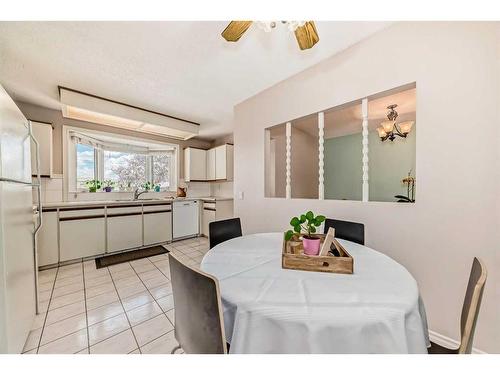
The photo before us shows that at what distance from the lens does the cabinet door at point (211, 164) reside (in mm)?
4535

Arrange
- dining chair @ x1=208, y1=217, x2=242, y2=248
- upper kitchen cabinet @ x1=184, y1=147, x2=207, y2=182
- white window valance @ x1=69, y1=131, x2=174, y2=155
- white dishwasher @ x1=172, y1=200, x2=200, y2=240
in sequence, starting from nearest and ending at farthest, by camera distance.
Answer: dining chair @ x1=208, y1=217, x2=242, y2=248
white window valance @ x1=69, y1=131, x2=174, y2=155
white dishwasher @ x1=172, y1=200, x2=200, y2=240
upper kitchen cabinet @ x1=184, y1=147, x2=207, y2=182

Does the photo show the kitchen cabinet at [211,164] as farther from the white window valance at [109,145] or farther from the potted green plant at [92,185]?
the potted green plant at [92,185]

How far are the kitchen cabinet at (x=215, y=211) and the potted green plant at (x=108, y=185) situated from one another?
176cm

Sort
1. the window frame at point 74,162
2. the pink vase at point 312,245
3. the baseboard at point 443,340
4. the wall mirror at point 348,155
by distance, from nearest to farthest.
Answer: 1. the pink vase at point 312,245
2. the baseboard at point 443,340
3. the wall mirror at point 348,155
4. the window frame at point 74,162

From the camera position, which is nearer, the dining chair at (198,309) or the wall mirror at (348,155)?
the dining chair at (198,309)

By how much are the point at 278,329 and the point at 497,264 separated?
4.85 ft

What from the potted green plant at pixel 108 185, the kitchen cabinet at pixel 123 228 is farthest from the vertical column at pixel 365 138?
the potted green plant at pixel 108 185

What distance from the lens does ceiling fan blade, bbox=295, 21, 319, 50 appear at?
1210 mm

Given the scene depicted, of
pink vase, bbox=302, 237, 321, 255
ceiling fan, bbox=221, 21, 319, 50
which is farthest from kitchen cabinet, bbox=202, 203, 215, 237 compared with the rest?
ceiling fan, bbox=221, 21, 319, 50

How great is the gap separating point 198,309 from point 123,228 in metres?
3.11

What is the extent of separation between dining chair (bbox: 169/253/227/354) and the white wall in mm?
1535

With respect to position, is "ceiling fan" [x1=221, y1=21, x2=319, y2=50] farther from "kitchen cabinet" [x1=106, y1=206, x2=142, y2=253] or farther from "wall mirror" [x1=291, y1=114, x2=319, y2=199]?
"kitchen cabinet" [x1=106, y1=206, x2=142, y2=253]

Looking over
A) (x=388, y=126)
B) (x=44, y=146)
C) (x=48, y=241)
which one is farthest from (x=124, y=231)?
(x=388, y=126)

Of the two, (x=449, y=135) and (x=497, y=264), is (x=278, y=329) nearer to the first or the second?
(x=497, y=264)
